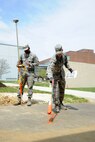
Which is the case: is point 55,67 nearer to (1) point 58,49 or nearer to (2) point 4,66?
(1) point 58,49

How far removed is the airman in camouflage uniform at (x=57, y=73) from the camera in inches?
327

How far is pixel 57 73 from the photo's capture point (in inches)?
339

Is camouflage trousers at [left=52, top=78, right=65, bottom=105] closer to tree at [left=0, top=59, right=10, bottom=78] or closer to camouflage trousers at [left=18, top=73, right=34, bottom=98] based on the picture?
camouflage trousers at [left=18, top=73, right=34, bottom=98]

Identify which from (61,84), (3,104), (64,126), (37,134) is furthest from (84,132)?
(3,104)

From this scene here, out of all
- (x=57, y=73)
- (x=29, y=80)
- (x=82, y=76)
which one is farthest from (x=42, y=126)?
(x=82, y=76)

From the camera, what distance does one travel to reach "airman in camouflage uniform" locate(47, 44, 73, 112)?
8312 mm

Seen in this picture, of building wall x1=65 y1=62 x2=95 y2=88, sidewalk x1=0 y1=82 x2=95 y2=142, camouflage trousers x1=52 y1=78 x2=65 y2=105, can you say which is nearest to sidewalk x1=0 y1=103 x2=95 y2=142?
sidewalk x1=0 y1=82 x2=95 y2=142

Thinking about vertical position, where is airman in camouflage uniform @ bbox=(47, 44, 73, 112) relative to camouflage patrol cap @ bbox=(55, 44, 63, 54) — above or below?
below

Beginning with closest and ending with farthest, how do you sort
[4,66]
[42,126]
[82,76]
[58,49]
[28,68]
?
[42,126] < [58,49] < [28,68] < [82,76] < [4,66]

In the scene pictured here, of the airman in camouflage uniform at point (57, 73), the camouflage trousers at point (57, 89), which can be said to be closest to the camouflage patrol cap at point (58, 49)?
the airman in camouflage uniform at point (57, 73)

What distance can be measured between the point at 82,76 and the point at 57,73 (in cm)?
2721

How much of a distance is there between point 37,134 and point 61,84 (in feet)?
10.5

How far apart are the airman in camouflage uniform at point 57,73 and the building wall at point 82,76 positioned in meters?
24.3

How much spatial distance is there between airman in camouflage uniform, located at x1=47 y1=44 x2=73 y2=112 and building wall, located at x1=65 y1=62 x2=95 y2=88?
24.3 meters
